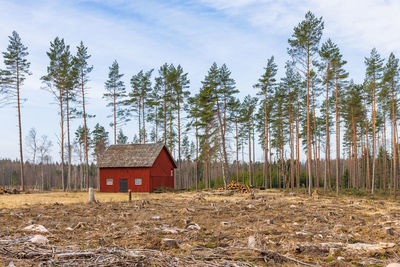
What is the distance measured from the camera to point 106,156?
38094mm

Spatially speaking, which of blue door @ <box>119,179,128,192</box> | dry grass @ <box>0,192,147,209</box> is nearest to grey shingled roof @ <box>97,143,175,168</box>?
blue door @ <box>119,179,128,192</box>

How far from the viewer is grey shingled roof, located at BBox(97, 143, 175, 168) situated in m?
35.9

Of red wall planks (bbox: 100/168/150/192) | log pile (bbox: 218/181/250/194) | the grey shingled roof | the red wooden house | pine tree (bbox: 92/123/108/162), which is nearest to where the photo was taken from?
log pile (bbox: 218/181/250/194)

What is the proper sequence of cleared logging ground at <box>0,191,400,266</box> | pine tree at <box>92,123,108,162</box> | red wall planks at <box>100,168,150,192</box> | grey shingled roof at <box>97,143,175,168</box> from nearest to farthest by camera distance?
cleared logging ground at <box>0,191,400,266</box>, red wall planks at <box>100,168,150,192</box>, grey shingled roof at <box>97,143,175,168</box>, pine tree at <box>92,123,108,162</box>

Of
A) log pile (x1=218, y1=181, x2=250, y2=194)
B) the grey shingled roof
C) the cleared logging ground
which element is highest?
the grey shingled roof

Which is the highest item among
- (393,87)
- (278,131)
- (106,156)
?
(393,87)

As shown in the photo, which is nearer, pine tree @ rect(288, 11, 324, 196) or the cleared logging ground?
the cleared logging ground

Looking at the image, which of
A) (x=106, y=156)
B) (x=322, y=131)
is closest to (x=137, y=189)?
(x=106, y=156)

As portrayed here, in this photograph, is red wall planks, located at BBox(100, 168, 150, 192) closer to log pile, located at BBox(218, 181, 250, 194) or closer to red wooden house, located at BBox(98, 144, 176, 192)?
red wooden house, located at BBox(98, 144, 176, 192)

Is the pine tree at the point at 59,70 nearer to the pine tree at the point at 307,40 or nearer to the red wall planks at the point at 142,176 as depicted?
the red wall planks at the point at 142,176

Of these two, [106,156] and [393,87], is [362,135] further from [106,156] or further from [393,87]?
[106,156]

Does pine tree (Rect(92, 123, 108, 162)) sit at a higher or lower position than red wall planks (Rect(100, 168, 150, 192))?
higher

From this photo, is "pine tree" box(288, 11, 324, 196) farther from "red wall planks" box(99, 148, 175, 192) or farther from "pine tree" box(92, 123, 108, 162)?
"pine tree" box(92, 123, 108, 162)

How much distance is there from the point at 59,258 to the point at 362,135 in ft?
185
